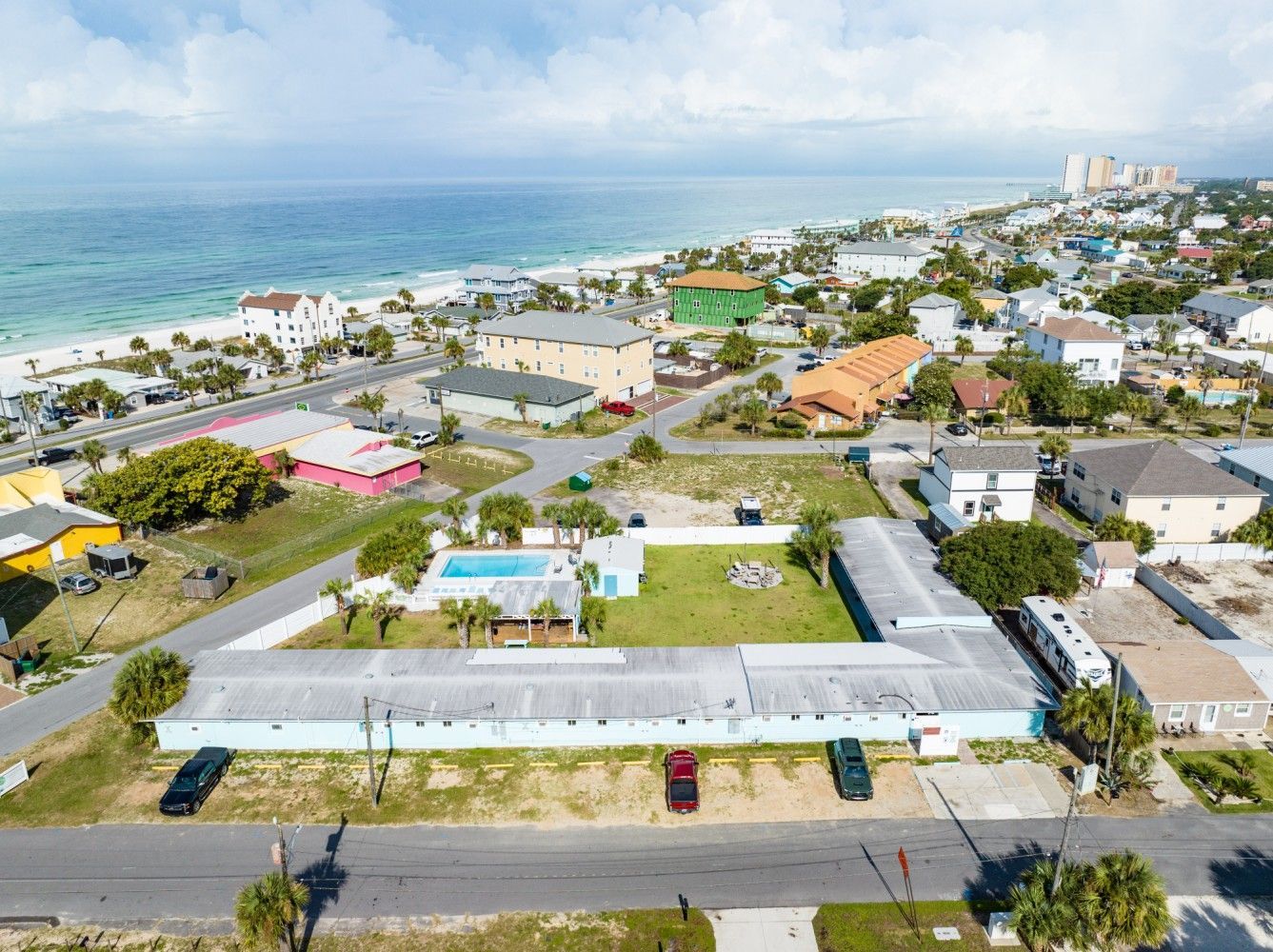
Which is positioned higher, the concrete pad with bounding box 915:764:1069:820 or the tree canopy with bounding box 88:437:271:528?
the tree canopy with bounding box 88:437:271:528

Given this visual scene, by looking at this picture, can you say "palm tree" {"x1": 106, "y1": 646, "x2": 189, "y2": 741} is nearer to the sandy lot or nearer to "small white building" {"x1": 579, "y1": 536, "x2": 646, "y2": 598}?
"small white building" {"x1": 579, "y1": 536, "x2": 646, "y2": 598}

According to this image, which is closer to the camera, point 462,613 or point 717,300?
point 462,613

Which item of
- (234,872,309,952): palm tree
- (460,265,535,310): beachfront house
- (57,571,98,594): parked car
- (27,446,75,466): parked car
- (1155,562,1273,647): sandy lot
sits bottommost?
(1155,562,1273,647): sandy lot

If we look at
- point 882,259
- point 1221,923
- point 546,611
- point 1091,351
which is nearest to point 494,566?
point 546,611

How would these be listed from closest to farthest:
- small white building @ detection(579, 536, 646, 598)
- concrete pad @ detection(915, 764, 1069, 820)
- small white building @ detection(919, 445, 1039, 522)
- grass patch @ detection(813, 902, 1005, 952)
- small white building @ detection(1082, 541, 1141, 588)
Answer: grass patch @ detection(813, 902, 1005, 952)
concrete pad @ detection(915, 764, 1069, 820)
small white building @ detection(579, 536, 646, 598)
small white building @ detection(1082, 541, 1141, 588)
small white building @ detection(919, 445, 1039, 522)

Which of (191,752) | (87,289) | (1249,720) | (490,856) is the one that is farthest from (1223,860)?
(87,289)

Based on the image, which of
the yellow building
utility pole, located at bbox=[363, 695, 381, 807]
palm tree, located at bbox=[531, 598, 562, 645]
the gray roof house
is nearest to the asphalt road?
utility pole, located at bbox=[363, 695, 381, 807]

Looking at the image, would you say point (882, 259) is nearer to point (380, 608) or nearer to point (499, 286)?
point (499, 286)
